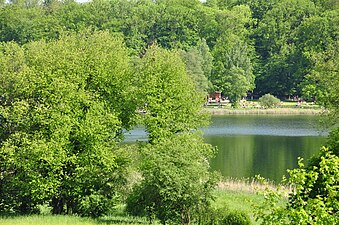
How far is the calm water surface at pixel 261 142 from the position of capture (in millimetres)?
45906

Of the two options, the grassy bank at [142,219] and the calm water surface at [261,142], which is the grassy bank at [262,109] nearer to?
the calm water surface at [261,142]

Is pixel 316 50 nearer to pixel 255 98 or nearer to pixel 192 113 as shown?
pixel 255 98

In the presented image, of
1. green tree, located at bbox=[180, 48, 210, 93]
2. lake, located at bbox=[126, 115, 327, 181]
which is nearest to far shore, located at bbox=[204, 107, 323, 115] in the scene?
lake, located at bbox=[126, 115, 327, 181]

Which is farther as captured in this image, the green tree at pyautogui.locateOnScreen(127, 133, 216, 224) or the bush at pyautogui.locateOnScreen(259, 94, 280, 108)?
the bush at pyautogui.locateOnScreen(259, 94, 280, 108)

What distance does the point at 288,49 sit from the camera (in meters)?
123

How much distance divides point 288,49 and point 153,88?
9630cm

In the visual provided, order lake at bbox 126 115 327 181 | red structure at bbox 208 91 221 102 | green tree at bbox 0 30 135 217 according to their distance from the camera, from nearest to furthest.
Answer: green tree at bbox 0 30 135 217
lake at bbox 126 115 327 181
red structure at bbox 208 91 221 102

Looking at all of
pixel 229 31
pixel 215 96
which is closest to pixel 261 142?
pixel 215 96

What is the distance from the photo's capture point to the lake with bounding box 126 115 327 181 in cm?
4591

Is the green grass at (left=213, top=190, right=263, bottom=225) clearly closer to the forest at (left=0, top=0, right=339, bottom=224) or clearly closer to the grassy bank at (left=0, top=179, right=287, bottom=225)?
the grassy bank at (left=0, top=179, right=287, bottom=225)

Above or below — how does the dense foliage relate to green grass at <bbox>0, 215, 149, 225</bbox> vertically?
above

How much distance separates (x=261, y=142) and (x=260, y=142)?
112 mm

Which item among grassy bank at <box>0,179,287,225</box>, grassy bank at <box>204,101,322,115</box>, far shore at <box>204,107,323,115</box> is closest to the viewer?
grassy bank at <box>0,179,287,225</box>

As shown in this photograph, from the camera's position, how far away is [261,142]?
6238 centimetres
